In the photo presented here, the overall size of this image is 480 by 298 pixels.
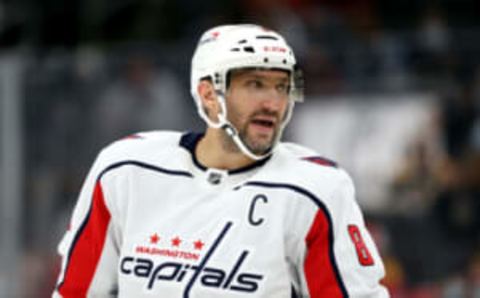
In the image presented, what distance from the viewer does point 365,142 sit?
771 centimetres

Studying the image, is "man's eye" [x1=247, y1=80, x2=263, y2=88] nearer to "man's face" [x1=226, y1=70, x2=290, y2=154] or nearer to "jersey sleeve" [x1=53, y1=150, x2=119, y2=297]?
"man's face" [x1=226, y1=70, x2=290, y2=154]

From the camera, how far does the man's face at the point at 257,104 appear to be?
163 inches

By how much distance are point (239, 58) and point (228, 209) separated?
0.45 m

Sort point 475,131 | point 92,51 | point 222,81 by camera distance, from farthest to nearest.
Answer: point 92,51
point 475,131
point 222,81

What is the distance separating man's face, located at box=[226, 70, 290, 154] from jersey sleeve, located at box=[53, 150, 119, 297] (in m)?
0.47

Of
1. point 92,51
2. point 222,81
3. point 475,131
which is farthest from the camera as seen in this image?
point 92,51

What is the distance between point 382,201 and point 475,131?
65 cm

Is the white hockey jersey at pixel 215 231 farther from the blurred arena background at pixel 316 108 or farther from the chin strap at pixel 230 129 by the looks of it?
the blurred arena background at pixel 316 108

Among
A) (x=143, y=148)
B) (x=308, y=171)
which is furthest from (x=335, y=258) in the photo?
(x=143, y=148)

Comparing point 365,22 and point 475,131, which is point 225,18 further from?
point 475,131

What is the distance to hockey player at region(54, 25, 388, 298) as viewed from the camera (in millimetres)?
4039

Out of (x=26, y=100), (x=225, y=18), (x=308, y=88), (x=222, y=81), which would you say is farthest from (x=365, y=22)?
(x=222, y=81)

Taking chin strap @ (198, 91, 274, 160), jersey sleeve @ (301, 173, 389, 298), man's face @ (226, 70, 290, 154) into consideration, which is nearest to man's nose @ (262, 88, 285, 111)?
man's face @ (226, 70, 290, 154)

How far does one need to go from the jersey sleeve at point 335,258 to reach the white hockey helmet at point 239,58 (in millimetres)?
278
